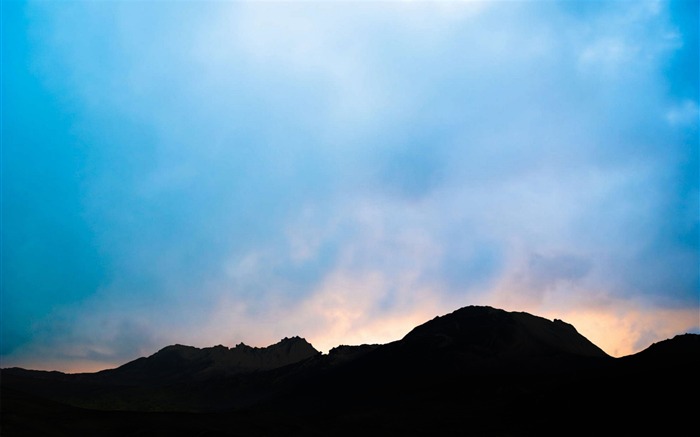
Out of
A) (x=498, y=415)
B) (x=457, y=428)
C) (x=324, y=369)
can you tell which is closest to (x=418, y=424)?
(x=457, y=428)

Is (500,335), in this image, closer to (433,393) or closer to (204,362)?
(433,393)

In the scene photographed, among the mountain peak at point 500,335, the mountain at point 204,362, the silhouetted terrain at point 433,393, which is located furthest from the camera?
the mountain at point 204,362

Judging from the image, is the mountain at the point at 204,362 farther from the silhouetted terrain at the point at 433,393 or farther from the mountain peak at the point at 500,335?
the mountain peak at the point at 500,335

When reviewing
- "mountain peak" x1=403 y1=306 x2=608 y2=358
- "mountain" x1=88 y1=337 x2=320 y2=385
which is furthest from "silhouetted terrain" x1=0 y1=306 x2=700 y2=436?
"mountain" x1=88 y1=337 x2=320 y2=385

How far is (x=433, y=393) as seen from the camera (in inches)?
2712

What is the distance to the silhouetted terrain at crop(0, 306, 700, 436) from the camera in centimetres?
4566

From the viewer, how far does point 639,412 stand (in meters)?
45.6

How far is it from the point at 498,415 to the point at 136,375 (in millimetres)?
136643

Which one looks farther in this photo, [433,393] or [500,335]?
[500,335]

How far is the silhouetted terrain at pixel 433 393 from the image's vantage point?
4566 centimetres


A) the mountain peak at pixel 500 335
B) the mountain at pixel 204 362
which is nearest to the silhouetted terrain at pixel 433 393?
the mountain peak at pixel 500 335

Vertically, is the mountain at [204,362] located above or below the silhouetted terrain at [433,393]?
above

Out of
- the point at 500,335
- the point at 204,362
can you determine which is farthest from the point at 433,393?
the point at 204,362

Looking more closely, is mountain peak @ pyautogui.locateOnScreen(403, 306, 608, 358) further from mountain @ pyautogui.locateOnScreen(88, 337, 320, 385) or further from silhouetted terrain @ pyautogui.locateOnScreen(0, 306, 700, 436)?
mountain @ pyautogui.locateOnScreen(88, 337, 320, 385)
